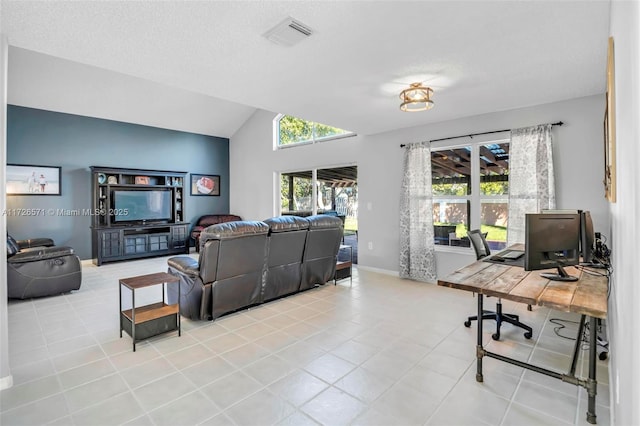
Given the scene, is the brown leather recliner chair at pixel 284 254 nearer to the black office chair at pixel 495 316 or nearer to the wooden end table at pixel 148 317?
the wooden end table at pixel 148 317

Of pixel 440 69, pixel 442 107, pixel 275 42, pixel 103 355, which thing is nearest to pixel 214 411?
pixel 103 355

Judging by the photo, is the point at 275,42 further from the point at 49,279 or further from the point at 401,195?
the point at 49,279

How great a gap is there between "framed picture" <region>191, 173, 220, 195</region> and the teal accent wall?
0.44 meters

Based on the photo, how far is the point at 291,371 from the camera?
7.82 feet

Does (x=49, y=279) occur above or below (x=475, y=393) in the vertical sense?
above

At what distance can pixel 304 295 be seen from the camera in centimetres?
425

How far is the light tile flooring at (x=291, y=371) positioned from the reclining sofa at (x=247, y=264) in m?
Answer: 0.23

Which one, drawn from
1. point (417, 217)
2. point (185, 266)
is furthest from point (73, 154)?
point (417, 217)

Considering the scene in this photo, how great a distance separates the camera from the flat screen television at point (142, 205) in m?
6.70

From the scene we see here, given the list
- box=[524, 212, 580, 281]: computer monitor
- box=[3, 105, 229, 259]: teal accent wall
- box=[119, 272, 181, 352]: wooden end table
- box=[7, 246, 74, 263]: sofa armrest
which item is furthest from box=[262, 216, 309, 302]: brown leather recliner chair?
box=[3, 105, 229, 259]: teal accent wall

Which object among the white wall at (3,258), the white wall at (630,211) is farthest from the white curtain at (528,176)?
the white wall at (3,258)

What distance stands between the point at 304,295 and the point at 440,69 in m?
3.07

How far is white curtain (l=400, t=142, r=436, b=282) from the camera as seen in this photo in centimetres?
493

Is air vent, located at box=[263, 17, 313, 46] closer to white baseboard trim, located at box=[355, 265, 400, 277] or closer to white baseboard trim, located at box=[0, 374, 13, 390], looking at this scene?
white baseboard trim, located at box=[0, 374, 13, 390]
